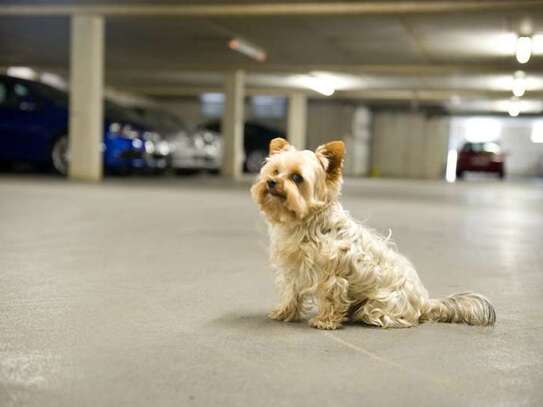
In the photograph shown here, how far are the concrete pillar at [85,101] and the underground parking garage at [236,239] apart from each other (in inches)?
1.8

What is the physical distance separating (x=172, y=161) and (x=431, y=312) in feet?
54.5

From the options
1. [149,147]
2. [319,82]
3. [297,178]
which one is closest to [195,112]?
[319,82]

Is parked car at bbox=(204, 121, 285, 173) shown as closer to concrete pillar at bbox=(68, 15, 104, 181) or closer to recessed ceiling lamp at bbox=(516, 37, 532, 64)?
concrete pillar at bbox=(68, 15, 104, 181)

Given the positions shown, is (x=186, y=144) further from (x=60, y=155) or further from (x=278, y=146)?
(x=278, y=146)

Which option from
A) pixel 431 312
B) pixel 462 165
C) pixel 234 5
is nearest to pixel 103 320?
pixel 431 312

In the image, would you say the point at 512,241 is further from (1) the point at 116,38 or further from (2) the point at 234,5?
(1) the point at 116,38

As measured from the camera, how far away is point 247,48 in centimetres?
2022

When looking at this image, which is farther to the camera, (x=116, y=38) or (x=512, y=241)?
(x=116, y=38)

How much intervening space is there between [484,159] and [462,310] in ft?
104

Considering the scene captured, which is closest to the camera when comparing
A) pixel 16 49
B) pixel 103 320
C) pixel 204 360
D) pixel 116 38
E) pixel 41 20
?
pixel 204 360

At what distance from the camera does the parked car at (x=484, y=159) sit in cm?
A: 3381

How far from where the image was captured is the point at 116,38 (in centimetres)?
1973

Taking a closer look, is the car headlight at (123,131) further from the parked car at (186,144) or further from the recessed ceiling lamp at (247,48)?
the recessed ceiling lamp at (247,48)

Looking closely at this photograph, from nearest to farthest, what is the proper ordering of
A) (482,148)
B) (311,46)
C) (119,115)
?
(119,115) < (311,46) < (482,148)
